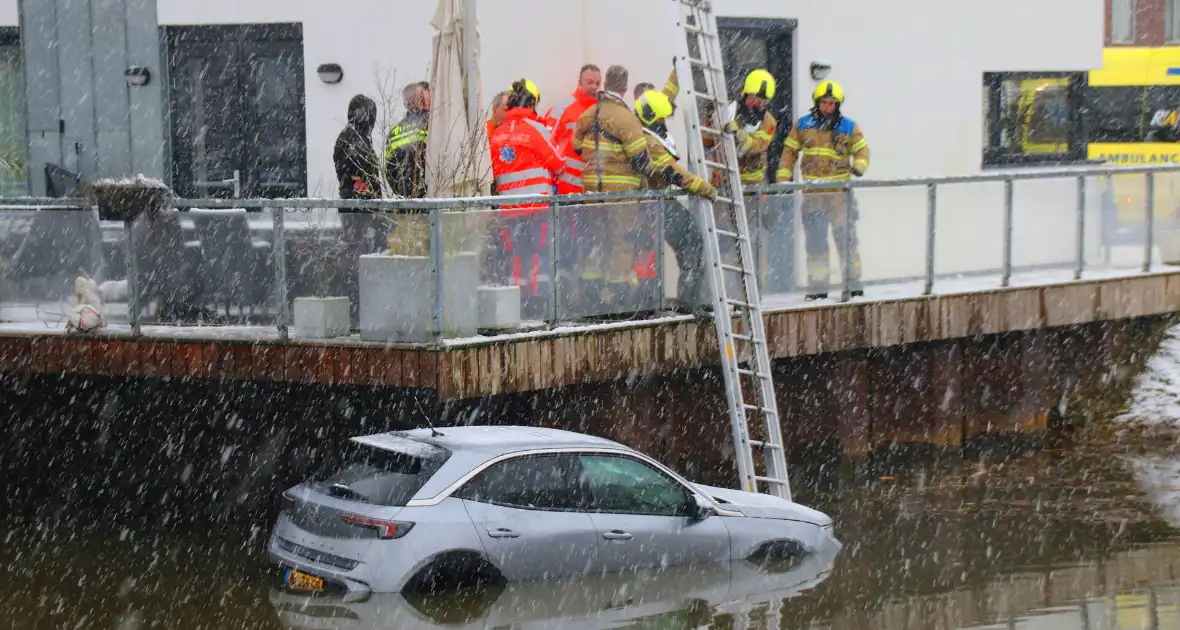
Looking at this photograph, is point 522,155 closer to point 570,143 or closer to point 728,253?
point 570,143

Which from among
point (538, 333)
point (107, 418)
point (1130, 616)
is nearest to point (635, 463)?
point (538, 333)

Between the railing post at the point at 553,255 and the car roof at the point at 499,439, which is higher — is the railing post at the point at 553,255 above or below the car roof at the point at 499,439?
above

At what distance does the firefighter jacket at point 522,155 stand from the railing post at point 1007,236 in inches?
Answer: 195

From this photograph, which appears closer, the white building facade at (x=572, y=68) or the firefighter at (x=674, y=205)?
the firefighter at (x=674, y=205)

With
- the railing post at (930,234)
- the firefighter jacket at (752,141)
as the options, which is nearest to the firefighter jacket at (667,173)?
the firefighter jacket at (752,141)

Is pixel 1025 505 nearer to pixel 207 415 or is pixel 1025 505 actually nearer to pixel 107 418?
pixel 207 415

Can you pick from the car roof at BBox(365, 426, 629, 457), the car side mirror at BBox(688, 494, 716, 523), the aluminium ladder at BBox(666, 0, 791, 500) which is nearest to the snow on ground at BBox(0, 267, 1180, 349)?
the aluminium ladder at BBox(666, 0, 791, 500)

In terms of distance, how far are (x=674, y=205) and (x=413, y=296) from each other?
2.79 m

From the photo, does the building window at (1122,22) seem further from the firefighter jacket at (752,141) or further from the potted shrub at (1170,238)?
the firefighter jacket at (752,141)

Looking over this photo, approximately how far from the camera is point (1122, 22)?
32625mm

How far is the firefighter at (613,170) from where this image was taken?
45.5ft

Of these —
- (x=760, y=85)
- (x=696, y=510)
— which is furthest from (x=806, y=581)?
(x=760, y=85)

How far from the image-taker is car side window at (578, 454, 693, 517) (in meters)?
12.0

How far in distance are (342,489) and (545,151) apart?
168 inches
